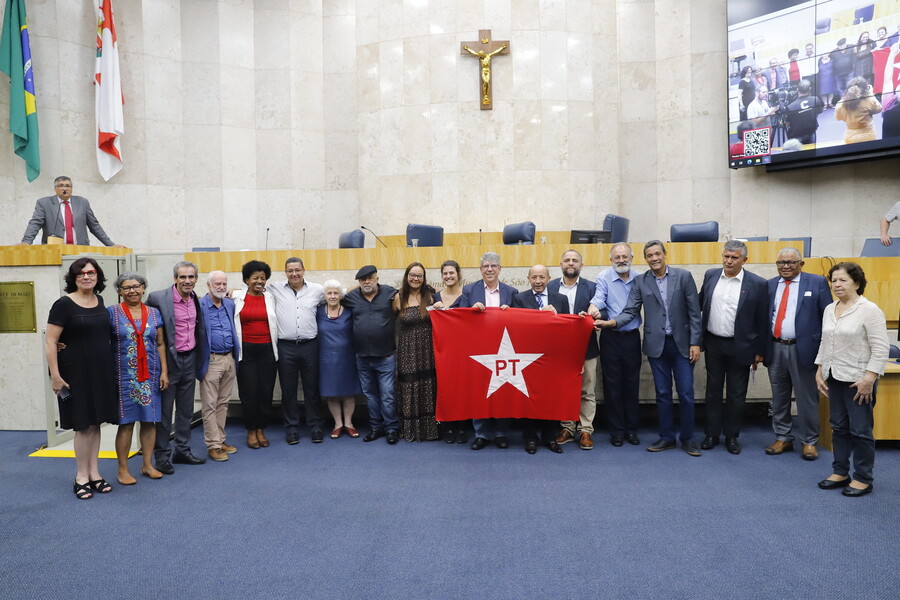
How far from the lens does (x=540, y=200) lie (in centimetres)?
998

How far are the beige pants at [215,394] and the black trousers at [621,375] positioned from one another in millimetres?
3128

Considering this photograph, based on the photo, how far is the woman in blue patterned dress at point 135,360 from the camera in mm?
4371

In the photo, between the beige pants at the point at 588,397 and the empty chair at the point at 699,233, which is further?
the empty chair at the point at 699,233


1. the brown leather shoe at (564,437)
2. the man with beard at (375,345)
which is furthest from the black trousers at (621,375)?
the man with beard at (375,345)

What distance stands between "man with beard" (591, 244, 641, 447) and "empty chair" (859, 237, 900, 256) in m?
3.48

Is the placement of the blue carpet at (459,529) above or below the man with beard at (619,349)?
below

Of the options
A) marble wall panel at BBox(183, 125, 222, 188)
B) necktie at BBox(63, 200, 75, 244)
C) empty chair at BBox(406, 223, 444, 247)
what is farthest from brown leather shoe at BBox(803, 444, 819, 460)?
marble wall panel at BBox(183, 125, 222, 188)

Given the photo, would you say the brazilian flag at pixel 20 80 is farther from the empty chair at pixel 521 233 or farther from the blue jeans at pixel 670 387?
the blue jeans at pixel 670 387

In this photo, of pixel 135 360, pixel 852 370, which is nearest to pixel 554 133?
pixel 852 370

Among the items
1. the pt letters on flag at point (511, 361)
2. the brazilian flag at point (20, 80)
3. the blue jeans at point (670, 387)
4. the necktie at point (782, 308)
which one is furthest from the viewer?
the brazilian flag at point (20, 80)

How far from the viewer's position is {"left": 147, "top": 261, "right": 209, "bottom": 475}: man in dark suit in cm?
465

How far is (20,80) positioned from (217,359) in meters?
6.42

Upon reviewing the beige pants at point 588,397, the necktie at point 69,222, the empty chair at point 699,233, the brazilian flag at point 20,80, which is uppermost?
the brazilian flag at point 20,80

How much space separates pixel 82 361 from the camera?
163 inches
